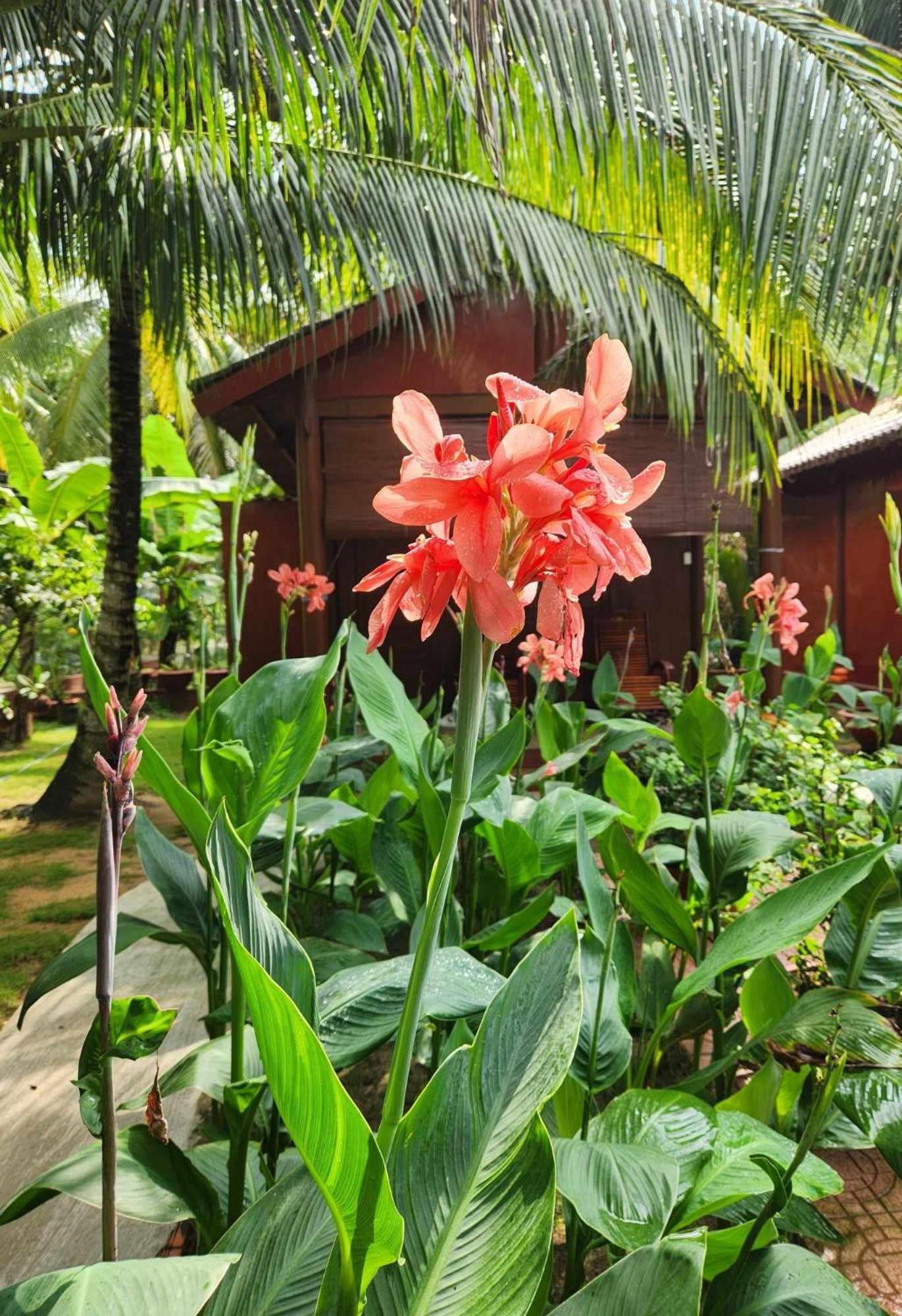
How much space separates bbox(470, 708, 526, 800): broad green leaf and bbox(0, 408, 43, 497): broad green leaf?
25.1 ft

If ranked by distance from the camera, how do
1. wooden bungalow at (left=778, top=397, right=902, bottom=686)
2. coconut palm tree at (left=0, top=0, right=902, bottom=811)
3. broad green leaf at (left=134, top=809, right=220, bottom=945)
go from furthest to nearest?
wooden bungalow at (left=778, top=397, right=902, bottom=686) → coconut palm tree at (left=0, top=0, right=902, bottom=811) → broad green leaf at (left=134, top=809, right=220, bottom=945)

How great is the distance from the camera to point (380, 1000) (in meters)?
1.11

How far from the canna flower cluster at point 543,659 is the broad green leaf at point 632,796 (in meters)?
0.57

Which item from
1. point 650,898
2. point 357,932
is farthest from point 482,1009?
point 357,932

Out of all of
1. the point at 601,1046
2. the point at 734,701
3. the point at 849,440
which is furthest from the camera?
the point at 849,440

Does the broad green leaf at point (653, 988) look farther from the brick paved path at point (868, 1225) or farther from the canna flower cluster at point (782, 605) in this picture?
the canna flower cluster at point (782, 605)

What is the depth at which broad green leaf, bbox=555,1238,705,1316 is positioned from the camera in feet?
2.34

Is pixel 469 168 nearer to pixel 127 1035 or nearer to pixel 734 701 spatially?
pixel 734 701

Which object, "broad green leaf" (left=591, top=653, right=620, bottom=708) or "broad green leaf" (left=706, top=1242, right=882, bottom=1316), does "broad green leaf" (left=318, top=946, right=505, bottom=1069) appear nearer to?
"broad green leaf" (left=706, top=1242, right=882, bottom=1316)

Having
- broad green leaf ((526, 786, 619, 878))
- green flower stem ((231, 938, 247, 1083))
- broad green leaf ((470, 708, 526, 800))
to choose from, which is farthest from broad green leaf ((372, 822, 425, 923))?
green flower stem ((231, 938, 247, 1083))

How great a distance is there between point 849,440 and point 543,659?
6.15 meters

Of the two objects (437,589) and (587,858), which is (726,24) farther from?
(437,589)

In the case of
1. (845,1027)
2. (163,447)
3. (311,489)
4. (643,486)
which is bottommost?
(845,1027)

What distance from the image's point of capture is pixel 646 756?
3697 mm
